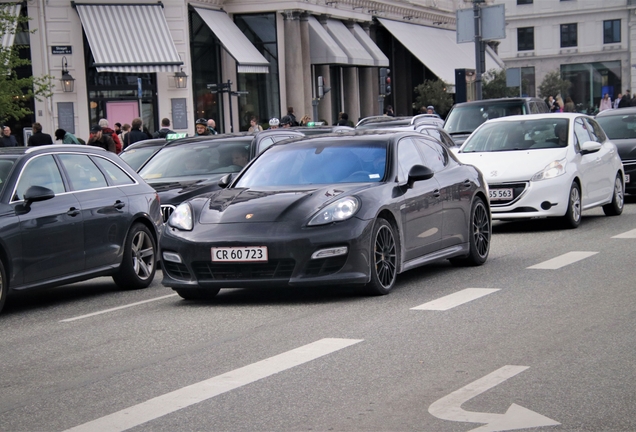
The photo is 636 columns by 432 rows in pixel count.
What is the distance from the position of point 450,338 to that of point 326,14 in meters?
39.6

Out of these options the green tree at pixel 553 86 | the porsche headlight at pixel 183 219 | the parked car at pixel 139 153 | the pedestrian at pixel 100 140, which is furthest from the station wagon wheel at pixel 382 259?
the green tree at pixel 553 86

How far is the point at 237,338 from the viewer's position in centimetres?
829

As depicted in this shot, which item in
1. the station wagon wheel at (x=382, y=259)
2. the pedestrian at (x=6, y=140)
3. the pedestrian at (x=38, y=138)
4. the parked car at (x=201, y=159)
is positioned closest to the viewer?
the station wagon wheel at (x=382, y=259)

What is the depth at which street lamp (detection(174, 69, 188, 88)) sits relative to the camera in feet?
125

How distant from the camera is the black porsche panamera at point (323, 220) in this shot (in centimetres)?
984

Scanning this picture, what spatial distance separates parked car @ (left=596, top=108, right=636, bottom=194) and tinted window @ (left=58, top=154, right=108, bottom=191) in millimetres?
11684

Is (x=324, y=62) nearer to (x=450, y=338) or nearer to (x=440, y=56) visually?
(x=440, y=56)

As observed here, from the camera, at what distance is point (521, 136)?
17328 millimetres

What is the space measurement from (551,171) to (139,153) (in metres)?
6.50

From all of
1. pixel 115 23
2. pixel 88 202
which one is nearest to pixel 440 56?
pixel 115 23

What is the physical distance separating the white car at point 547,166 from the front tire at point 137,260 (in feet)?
17.9

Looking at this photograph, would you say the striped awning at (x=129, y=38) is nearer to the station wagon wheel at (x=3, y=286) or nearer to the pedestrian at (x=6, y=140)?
the pedestrian at (x=6, y=140)

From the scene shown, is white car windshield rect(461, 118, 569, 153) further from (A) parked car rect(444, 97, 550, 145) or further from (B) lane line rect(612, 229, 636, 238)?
(A) parked car rect(444, 97, 550, 145)

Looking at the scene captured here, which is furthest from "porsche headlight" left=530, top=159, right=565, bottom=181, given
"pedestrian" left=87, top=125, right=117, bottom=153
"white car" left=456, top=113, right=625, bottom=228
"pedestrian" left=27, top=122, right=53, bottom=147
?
"pedestrian" left=27, top=122, right=53, bottom=147
